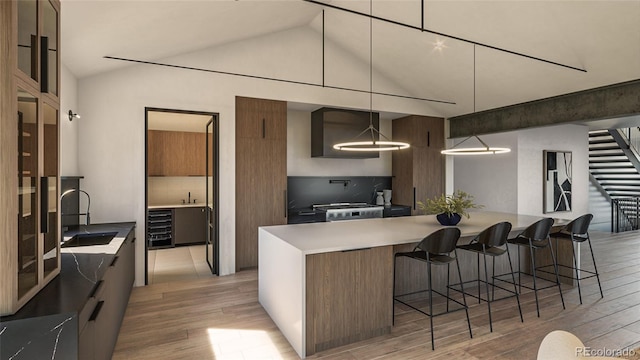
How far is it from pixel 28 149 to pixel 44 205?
300 millimetres

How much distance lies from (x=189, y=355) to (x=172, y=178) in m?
5.34

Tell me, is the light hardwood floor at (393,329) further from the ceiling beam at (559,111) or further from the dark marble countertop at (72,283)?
the ceiling beam at (559,111)

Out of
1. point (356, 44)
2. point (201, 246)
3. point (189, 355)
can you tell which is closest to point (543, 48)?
point (356, 44)

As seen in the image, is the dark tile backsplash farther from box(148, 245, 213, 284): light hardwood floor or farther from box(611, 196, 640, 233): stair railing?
box(611, 196, 640, 233): stair railing

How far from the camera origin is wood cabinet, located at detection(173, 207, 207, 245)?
6828 mm

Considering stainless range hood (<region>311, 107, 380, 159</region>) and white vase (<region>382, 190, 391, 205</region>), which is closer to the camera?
stainless range hood (<region>311, 107, 380, 159</region>)

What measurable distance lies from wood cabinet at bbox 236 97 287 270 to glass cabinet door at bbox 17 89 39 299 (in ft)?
11.0

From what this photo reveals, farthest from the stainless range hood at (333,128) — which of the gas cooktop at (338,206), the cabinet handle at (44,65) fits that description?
the cabinet handle at (44,65)

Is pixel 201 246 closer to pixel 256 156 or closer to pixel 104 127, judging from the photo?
pixel 256 156

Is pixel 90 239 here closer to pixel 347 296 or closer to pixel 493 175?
pixel 347 296

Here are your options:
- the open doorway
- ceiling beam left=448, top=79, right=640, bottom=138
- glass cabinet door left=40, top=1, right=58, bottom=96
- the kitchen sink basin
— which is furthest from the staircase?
glass cabinet door left=40, top=1, right=58, bottom=96

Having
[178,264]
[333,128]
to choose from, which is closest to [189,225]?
Result: [178,264]

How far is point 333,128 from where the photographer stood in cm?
591

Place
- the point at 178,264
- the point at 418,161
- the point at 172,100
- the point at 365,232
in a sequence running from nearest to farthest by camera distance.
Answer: the point at 365,232
the point at 172,100
the point at 178,264
the point at 418,161
